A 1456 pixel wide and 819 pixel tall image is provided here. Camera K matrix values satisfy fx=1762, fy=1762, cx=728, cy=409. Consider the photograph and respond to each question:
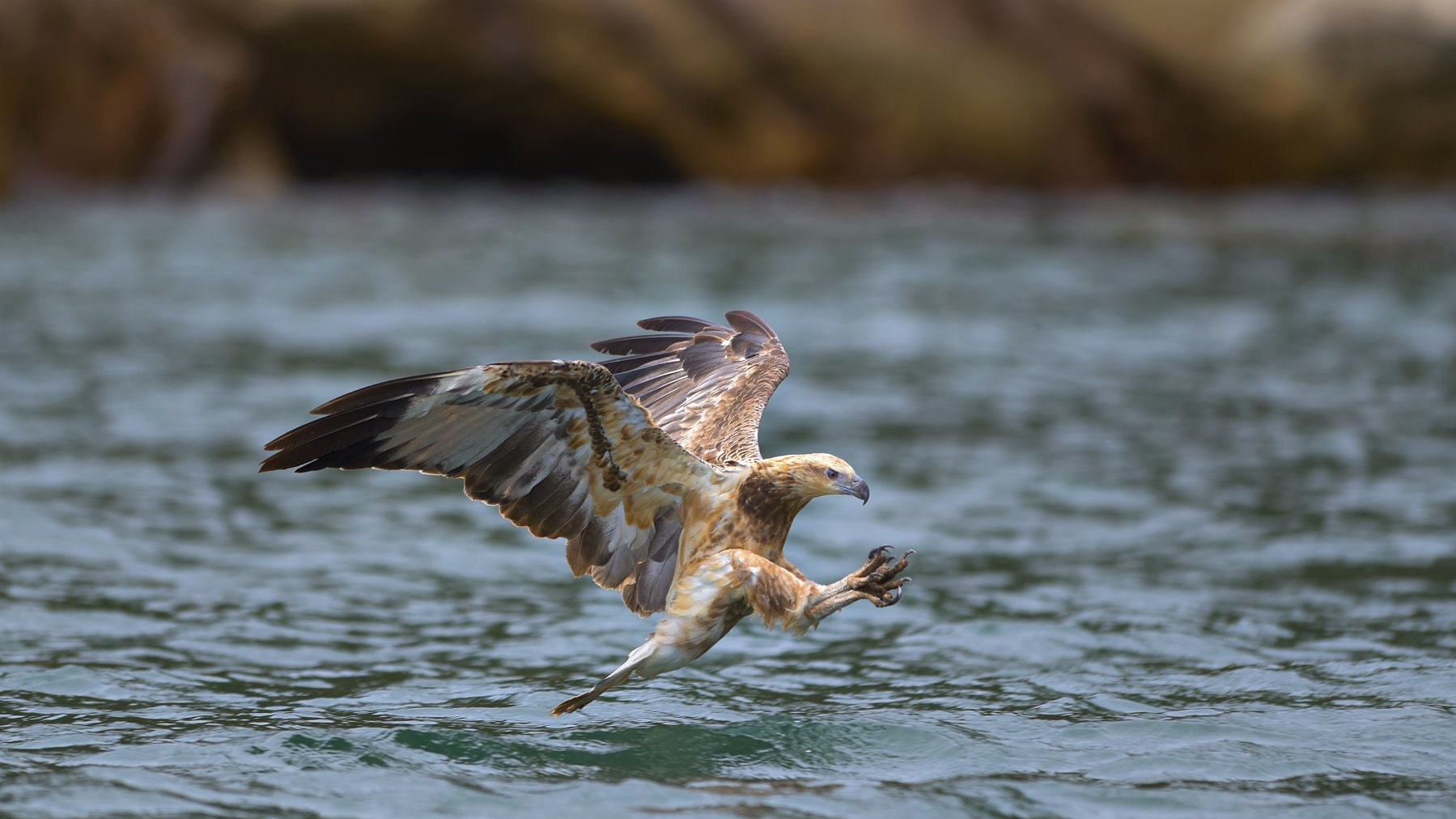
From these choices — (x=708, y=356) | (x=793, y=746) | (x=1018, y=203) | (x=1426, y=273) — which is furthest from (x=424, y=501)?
(x=1018, y=203)

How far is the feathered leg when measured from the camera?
5.23 metres

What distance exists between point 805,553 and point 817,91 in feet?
45.1

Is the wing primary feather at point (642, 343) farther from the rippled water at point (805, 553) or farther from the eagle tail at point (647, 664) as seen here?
the eagle tail at point (647, 664)

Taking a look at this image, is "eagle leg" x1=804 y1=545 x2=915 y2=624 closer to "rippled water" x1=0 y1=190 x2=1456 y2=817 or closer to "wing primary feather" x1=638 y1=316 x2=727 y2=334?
"rippled water" x1=0 y1=190 x2=1456 y2=817

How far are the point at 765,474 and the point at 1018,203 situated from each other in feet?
52.1

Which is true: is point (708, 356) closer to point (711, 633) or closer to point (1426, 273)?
point (711, 633)

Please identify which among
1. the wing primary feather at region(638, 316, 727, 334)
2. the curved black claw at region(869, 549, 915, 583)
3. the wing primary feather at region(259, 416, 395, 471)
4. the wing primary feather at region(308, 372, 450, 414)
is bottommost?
the curved black claw at region(869, 549, 915, 583)

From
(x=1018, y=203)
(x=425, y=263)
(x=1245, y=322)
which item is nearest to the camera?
(x=1245, y=322)

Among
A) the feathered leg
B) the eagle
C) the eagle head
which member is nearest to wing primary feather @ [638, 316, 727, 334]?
the eagle

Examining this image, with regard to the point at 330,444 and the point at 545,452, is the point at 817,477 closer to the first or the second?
the point at 545,452

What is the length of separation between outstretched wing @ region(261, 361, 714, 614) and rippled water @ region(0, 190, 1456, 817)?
→ 0.58 m

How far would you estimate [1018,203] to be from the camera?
20766 millimetres

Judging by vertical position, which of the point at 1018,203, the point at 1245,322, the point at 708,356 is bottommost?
the point at 708,356

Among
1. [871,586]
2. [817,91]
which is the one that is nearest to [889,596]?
[871,586]
